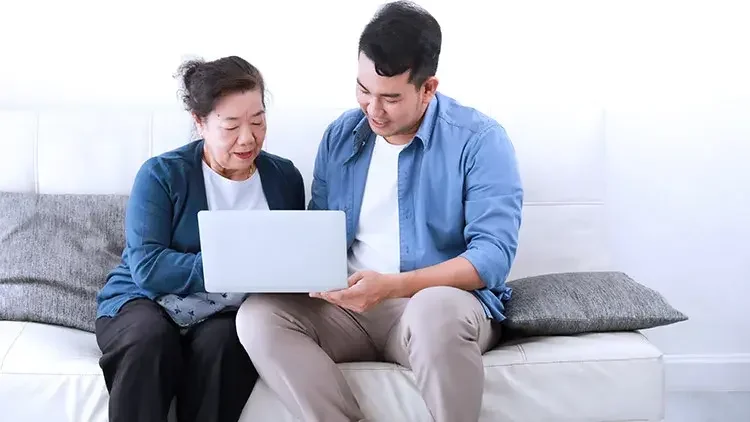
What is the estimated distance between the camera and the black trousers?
1.75m

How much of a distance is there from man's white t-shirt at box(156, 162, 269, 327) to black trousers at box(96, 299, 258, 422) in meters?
0.08

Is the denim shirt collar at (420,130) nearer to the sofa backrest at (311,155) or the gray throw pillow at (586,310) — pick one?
the sofa backrest at (311,155)

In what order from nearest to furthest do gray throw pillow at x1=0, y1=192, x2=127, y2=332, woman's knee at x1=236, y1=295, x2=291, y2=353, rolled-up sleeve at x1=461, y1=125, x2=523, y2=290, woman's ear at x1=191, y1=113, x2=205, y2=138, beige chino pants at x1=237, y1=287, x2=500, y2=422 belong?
1. beige chino pants at x1=237, y1=287, x2=500, y2=422
2. woman's knee at x1=236, y1=295, x2=291, y2=353
3. rolled-up sleeve at x1=461, y1=125, x2=523, y2=290
4. woman's ear at x1=191, y1=113, x2=205, y2=138
5. gray throw pillow at x1=0, y1=192, x2=127, y2=332

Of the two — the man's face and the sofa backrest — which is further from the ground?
the man's face

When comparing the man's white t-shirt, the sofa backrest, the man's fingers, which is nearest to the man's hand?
the man's fingers

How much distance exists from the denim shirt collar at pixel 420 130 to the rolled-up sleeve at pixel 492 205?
0.32 feet

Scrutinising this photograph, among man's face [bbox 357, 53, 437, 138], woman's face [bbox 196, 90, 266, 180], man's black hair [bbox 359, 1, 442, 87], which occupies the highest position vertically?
Answer: man's black hair [bbox 359, 1, 442, 87]

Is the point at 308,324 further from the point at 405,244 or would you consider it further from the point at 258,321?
the point at 405,244

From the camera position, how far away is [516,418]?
183cm

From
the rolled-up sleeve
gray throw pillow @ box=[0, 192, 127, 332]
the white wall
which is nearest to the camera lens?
the rolled-up sleeve

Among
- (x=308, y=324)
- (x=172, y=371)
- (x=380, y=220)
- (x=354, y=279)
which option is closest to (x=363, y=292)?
(x=354, y=279)

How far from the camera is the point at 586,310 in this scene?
1.97 metres

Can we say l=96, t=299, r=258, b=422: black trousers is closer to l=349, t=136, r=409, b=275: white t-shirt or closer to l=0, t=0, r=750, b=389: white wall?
l=349, t=136, r=409, b=275: white t-shirt

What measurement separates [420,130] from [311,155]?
1.41ft
